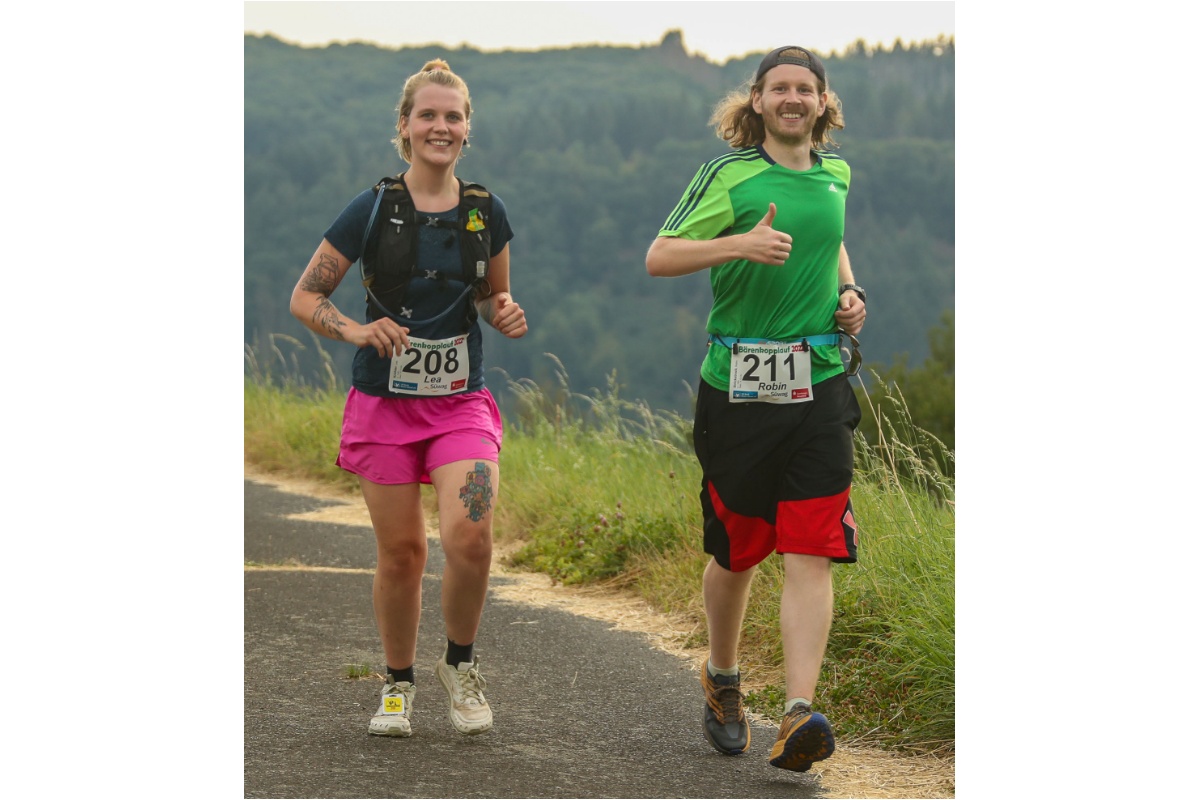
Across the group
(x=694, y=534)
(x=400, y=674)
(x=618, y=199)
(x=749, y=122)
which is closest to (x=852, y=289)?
(x=749, y=122)

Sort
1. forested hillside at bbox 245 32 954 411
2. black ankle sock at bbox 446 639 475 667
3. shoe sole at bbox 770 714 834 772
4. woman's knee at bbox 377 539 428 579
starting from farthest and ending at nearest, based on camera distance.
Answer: forested hillside at bbox 245 32 954 411
black ankle sock at bbox 446 639 475 667
woman's knee at bbox 377 539 428 579
shoe sole at bbox 770 714 834 772

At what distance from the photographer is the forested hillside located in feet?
261

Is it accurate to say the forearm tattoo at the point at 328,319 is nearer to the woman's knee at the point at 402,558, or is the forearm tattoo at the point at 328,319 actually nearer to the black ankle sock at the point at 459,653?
the woman's knee at the point at 402,558

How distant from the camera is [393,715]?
4586 mm

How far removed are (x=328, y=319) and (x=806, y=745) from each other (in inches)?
72.7

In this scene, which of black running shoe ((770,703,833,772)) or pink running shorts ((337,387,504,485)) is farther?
pink running shorts ((337,387,504,485))

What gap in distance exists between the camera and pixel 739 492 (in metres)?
4.40

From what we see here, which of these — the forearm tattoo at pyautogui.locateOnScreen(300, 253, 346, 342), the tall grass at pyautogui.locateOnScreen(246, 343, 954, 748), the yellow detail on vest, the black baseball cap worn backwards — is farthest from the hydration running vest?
the tall grass at pyautogui.locateOnScreen(246, 343, 954, 748)

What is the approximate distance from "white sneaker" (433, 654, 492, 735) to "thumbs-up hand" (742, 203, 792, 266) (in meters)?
1.52

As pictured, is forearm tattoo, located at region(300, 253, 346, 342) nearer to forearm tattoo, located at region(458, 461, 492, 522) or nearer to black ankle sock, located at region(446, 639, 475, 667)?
forearm tattoo, located at region(458, 461, 492, 522)

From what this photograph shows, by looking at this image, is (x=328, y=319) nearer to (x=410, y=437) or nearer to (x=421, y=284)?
(x=421, y=284)

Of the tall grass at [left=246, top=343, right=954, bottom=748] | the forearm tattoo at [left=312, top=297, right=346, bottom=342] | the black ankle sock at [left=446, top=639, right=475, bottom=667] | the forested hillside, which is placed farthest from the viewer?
the forested hillside

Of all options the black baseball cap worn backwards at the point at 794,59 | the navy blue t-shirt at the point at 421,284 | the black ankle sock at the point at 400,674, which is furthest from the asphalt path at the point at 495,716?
the black baseball cap worn backwards at the point at 794,59

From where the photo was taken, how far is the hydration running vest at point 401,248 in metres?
4.41
